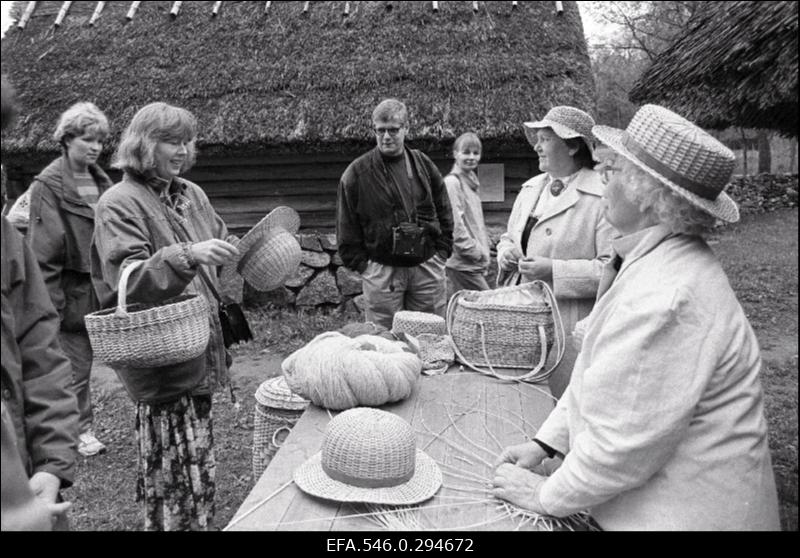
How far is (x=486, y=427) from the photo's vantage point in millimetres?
2252

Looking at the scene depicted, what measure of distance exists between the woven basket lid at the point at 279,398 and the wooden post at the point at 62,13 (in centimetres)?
813

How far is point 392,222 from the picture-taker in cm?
448

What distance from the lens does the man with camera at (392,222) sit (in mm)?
4469

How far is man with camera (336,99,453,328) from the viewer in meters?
4.47

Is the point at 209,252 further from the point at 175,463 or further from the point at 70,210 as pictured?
the point at 70,210

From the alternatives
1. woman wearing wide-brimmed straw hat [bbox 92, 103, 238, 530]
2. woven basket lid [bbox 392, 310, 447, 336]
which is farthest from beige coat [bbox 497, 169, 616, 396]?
woman wearing wide-brimmed straw hat [bbox 92, 103, 238, 530]

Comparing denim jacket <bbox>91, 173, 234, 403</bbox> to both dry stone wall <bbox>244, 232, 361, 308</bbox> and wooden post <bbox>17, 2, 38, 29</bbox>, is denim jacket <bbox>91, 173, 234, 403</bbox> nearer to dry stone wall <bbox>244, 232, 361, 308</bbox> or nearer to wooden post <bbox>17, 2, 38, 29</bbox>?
dry stone wall <bbox>244, 232, 361, 308</bbox>

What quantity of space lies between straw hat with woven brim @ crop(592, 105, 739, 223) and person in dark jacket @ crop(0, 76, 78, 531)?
155 cm

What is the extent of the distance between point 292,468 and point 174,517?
1.11 m

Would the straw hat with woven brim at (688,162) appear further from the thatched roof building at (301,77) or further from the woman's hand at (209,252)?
the thatched roof building at (301,77)

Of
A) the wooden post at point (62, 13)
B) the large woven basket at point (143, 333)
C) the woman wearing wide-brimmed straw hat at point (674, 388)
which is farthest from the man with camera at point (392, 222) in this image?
the wooden post at point (62, 13)

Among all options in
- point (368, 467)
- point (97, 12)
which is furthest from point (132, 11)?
point (368, 467)

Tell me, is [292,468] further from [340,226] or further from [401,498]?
[340,226]

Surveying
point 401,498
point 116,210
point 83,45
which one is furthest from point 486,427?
point 83,45
